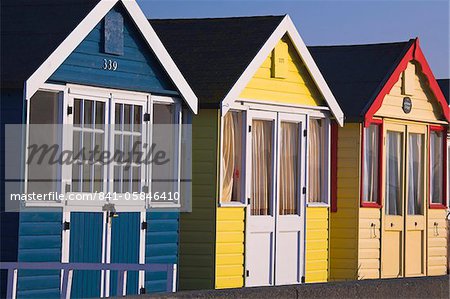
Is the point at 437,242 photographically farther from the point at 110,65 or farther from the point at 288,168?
the point at 110,65

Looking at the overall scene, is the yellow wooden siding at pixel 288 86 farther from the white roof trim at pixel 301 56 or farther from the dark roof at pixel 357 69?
the dark roof at pixel 357 69

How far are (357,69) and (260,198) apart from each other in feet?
14.0

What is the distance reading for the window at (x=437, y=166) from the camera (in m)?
22.3

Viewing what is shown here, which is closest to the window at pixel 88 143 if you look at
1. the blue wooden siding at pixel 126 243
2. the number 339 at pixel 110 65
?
the number 339 at pixel 110 65

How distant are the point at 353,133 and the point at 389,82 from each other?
3.75 ft

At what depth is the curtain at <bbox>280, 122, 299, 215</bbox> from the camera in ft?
61.0

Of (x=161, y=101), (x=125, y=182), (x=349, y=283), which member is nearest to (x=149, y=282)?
(x=125, y=182)

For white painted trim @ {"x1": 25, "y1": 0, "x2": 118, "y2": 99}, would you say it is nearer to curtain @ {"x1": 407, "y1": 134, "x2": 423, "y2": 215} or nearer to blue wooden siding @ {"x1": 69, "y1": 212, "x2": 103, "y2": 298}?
blue wooden siding @ {"x1": 69, "y1": 212, "x2": 103, "y2": 298}

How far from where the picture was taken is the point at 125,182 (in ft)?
51.5

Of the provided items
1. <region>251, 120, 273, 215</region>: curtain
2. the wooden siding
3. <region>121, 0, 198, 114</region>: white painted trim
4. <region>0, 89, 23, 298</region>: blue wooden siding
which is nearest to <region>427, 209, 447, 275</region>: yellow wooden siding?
<region>251, 120, 273, 215</region>: curtain

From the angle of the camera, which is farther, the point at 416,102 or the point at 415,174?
the point at 415,174

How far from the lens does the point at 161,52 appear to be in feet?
52.3

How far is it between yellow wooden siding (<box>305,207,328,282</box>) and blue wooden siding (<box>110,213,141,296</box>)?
4169 millimetres

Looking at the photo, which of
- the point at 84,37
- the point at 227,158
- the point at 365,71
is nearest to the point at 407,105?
the point at 365,71
